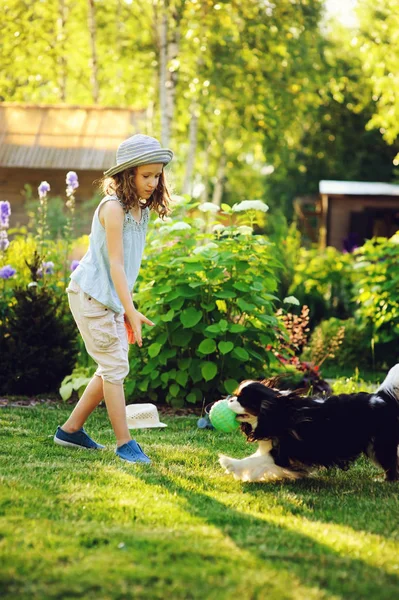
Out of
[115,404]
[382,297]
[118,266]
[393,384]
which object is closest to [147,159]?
[118,266]

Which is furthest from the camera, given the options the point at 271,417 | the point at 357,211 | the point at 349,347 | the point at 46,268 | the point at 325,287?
the point at 357,211

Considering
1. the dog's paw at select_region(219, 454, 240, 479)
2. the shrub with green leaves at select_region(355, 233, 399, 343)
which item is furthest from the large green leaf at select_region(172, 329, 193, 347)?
the shrub with green leaves at select_region(355, 233, 399, 343)

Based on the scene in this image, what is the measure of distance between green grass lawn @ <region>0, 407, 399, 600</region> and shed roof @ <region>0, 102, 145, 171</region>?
11645 millimetres

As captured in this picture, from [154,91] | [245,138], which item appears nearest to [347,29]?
[245,138]

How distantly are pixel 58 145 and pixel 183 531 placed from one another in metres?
14.1

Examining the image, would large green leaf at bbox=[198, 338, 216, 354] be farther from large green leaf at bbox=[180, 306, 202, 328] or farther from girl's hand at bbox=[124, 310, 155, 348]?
girl's hand at bbox=[124, 310, 155, 348]

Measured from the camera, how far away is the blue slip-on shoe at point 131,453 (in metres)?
4.71

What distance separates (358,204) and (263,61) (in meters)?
4.56

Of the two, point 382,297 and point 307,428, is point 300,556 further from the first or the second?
point 382,297

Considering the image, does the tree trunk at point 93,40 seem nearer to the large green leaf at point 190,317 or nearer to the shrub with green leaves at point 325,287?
the shrub with green leaves at point 325,287

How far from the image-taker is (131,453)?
4.75 meters

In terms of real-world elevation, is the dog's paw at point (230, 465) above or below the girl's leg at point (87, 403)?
below

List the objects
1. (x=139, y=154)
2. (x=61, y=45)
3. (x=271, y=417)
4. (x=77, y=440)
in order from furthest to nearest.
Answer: (x=61, y=45), (x=77, y=440), (x=139, y=154), (x=271, y=417)

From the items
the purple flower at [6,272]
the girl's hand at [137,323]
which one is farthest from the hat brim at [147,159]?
the purple flower at [6,272]
